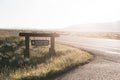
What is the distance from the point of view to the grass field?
8.98 metres

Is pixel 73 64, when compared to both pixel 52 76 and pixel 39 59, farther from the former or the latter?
pixel 39 59

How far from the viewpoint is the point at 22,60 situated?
15.4 meters

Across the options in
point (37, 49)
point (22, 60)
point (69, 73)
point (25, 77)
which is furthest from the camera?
point (37, 49)

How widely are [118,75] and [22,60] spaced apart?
8.37 meters

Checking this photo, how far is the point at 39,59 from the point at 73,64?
534 centimetres

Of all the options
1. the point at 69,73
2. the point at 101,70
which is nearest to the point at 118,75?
the point at 101,70

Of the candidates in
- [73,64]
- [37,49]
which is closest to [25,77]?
[73,64]

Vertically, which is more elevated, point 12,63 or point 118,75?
point 118,75

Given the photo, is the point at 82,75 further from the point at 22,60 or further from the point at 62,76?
the point at 22,60

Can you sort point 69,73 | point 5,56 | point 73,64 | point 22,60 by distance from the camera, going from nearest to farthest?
point 69,73 < point 73,64 < point 22,60 < point 5,56

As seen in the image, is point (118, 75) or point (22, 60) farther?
point (22, 60)

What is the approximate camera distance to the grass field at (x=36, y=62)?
898 cm

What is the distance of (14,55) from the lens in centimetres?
1722

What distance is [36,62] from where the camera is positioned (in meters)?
14.9
